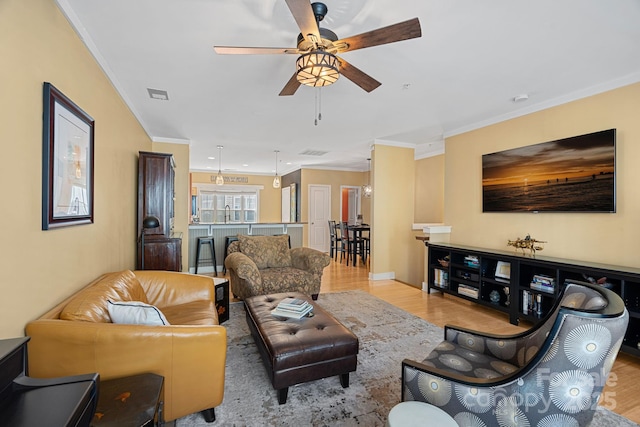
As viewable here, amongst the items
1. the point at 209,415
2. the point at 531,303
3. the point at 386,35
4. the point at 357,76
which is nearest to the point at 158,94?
the point at 357,76

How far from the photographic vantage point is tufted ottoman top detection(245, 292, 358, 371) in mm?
1798

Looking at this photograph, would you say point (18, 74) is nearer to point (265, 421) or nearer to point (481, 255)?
point (265, 421)

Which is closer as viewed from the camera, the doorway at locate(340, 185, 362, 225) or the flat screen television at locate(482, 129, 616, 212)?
the flat screen television at locate(482, 129, 616, 212)

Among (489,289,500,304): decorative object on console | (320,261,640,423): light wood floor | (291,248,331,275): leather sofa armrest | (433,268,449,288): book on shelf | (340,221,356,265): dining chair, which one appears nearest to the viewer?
(320,261,640,423): light wood floor

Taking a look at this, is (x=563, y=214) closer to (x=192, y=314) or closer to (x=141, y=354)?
(x=192, y=314)

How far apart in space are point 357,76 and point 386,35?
0.52m

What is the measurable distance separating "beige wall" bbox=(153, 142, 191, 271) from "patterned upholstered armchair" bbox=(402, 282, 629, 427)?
4868 mm

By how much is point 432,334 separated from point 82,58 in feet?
12.5

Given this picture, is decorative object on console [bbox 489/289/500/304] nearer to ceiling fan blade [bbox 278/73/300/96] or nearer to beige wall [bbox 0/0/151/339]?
ceiling fan blade [bbox 278/73/300/96]

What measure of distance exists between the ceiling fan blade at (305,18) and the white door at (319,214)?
695cm

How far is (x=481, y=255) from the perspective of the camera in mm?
3621

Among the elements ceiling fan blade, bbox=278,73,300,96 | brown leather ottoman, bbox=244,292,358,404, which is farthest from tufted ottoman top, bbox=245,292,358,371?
ceiling fan blade, bbox=278,73,300,96

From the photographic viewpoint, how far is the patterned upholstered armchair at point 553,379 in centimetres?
106

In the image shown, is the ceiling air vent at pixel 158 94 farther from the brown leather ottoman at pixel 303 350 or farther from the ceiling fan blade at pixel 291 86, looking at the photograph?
the brown leather ottoman at pixel 303 350
